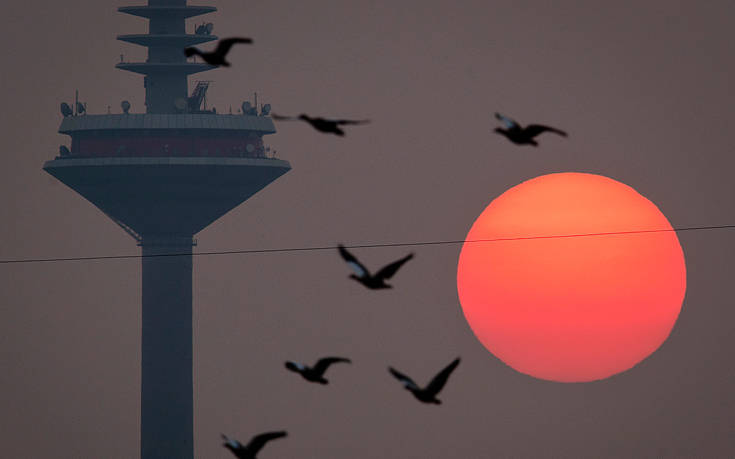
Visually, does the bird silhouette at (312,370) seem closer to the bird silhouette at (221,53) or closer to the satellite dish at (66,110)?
the bird silhouette at (221,53)

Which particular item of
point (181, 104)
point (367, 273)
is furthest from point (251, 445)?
point (181, 104)

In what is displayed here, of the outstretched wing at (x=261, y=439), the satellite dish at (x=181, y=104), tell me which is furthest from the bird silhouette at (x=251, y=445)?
the satellite dish at (x=181, y=104)

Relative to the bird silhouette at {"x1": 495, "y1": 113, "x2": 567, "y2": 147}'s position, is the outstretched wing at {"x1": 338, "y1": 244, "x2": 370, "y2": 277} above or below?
below

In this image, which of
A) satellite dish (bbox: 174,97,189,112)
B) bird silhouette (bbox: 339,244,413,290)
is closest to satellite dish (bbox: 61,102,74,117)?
satellite dish (bbox: 174,97,189,112)

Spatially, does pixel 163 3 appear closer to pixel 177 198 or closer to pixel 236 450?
pixel 177 198

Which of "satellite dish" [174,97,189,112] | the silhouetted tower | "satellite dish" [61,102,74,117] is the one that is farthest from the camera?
"satellite dish" [174,97,189,112]

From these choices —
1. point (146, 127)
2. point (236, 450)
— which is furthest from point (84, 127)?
point (236, 450)

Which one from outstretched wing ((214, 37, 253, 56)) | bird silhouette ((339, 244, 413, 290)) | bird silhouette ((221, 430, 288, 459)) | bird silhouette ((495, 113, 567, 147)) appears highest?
outstretched wing ((214, 37, 253, 56))

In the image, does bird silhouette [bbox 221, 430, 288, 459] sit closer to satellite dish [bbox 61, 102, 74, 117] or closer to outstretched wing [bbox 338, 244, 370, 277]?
outstretched wing [bbox 338, 244, 370, 277]

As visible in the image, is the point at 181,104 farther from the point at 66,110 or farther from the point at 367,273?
the point at 367,273
